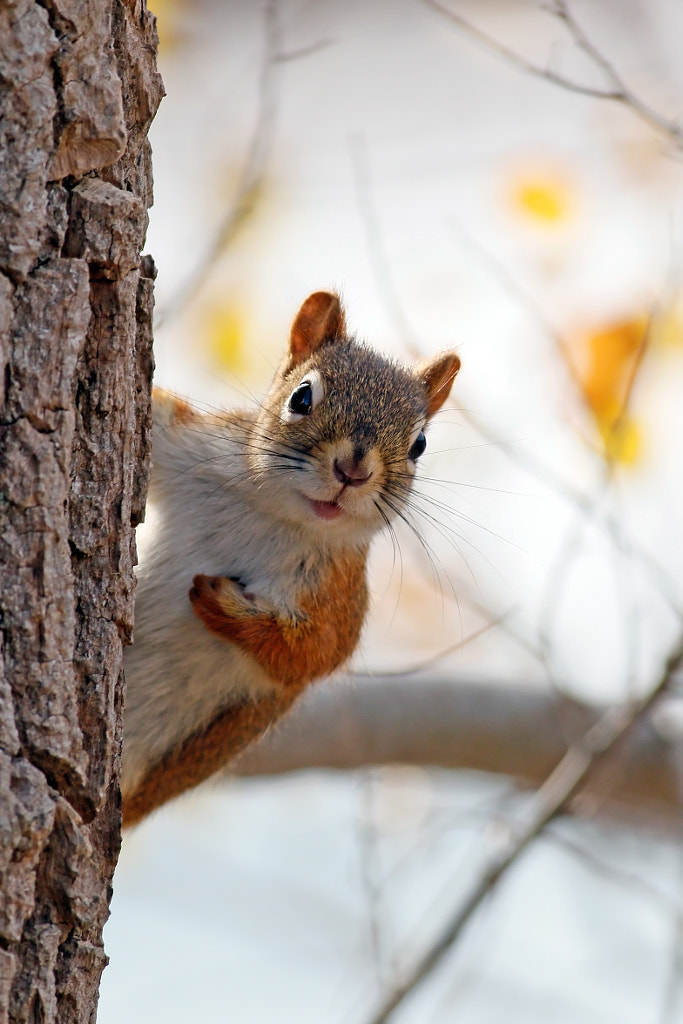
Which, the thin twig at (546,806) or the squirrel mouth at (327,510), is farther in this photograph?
the thin twig at (546,806)

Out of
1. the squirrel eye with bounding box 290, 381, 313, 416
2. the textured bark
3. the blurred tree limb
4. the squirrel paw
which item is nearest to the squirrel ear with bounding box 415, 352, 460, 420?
the squirrel eye with bounding box 290, 381, 313, 416

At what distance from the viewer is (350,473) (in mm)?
2686

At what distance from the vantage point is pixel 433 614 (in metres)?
6.55

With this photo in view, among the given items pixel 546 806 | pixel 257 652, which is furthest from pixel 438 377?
Result: pixel 546 806

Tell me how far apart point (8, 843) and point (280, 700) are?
56.1 inches

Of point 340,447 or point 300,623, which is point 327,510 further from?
point 300,623

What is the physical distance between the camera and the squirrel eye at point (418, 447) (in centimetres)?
294

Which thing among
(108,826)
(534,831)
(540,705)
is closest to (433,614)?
(540,705)

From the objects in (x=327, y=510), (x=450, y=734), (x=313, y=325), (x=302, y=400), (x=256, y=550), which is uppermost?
(x=313, y=325)

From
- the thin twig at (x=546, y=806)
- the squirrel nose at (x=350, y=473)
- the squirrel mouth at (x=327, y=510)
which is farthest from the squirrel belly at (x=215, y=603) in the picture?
the thin twig at (x=546, y=806)

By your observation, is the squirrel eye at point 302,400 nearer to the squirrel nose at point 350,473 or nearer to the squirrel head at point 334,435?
the squirrel head at point 334,435

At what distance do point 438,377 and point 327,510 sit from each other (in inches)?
25.5

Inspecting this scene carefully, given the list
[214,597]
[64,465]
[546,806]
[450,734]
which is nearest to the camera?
[64,465]

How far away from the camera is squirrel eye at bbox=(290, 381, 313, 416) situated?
2.83m
